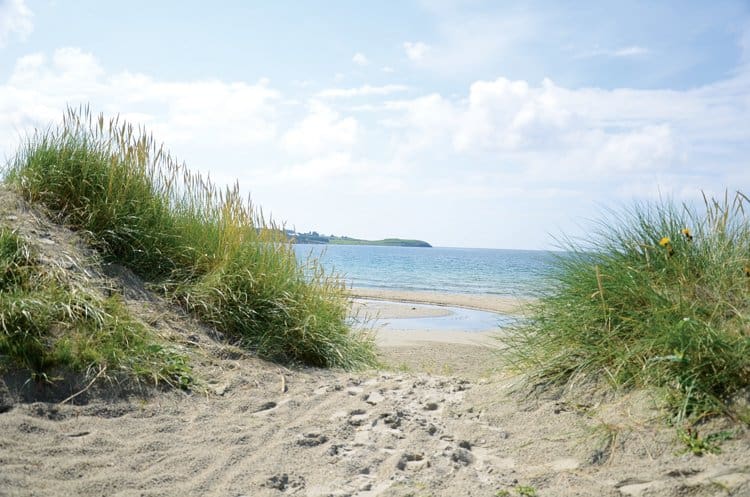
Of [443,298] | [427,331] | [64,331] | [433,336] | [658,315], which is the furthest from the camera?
[443,298]

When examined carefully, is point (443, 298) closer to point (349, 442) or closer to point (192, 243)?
point (192, 243)

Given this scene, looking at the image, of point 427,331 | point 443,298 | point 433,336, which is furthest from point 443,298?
point 433,336

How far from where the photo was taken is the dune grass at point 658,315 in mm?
3301

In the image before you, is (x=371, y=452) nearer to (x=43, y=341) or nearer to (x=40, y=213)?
(x=43, y=341)

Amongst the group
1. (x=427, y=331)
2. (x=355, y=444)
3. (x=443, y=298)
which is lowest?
(x=427, y=331)

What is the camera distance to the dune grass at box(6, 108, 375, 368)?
19.6ft

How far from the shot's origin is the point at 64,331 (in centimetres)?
464

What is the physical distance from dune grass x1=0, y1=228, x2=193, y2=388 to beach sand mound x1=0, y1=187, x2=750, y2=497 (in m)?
0.18

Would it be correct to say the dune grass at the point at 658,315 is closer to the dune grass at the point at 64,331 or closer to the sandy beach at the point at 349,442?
the sandy beach at the point at 349,442

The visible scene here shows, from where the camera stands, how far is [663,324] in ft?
11.8

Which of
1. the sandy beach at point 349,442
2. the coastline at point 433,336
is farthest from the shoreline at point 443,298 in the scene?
the sandy beach at point 349,442

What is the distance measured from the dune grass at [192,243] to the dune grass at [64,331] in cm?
96

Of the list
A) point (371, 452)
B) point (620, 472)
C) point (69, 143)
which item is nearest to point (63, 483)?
point (371, 452)

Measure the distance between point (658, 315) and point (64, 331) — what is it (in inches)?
166
